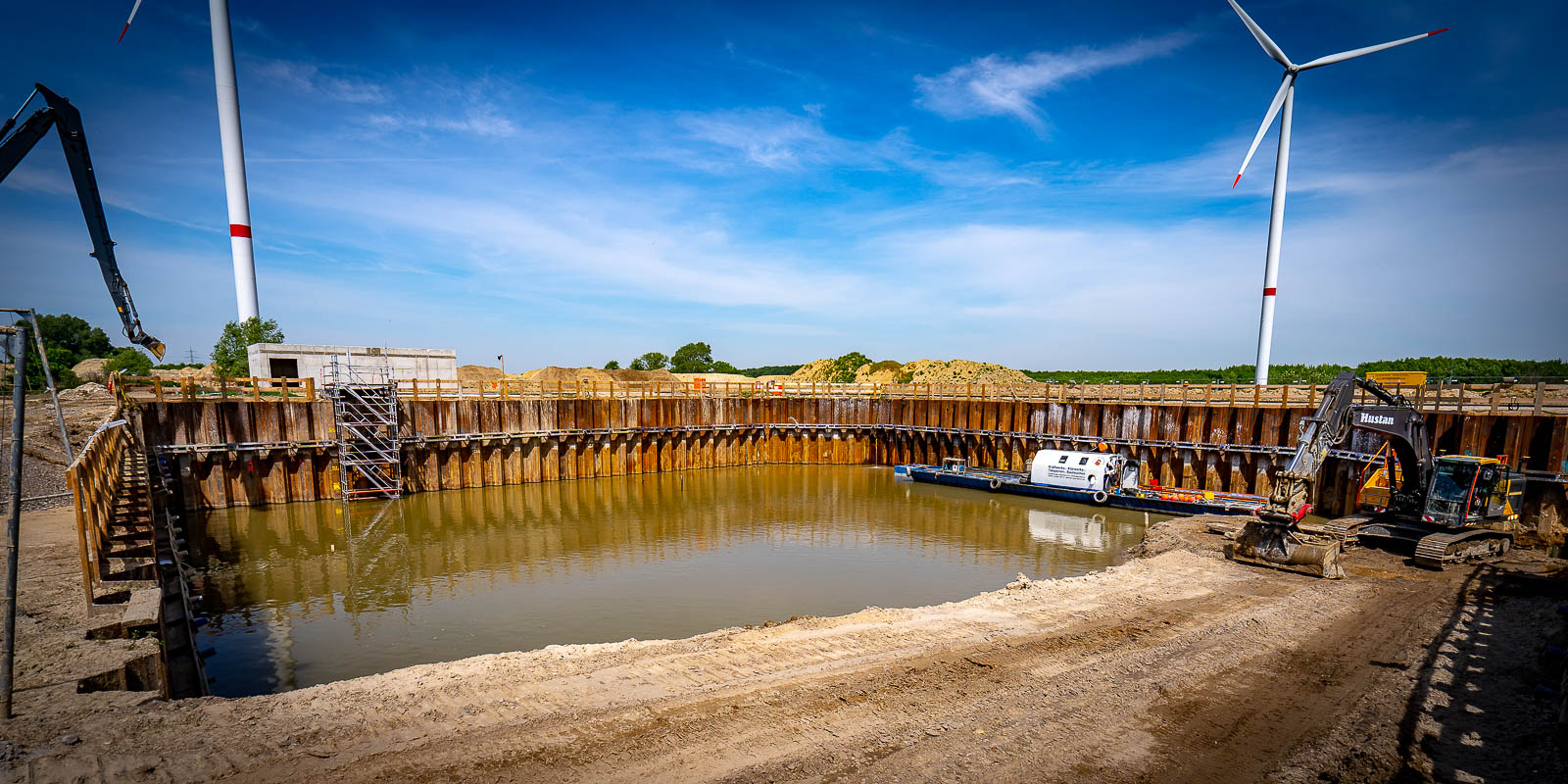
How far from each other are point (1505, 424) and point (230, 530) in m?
46.1

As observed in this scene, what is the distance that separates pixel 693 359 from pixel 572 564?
219 ft

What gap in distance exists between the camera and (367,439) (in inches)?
1059

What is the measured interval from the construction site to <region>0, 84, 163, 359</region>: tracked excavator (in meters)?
0.17

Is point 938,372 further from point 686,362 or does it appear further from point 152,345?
point 152,345

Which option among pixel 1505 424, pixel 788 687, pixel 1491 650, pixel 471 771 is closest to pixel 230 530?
pixel 471 771

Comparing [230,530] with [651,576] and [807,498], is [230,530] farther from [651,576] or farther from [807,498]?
[807,498]

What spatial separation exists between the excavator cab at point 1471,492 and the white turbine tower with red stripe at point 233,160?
54.7 m

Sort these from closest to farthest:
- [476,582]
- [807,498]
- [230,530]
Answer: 1. [476,582]
2. [230,530]
3. [807,498]

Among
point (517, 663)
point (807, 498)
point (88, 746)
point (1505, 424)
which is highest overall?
point (1505, 424)

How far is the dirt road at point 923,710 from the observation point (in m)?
6.89

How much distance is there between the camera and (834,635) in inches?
451

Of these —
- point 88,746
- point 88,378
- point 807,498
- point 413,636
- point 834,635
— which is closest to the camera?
point 88,746

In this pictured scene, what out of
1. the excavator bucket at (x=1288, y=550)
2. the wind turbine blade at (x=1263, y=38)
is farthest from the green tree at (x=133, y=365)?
the wind turbine blade at (x=1263, y=38)

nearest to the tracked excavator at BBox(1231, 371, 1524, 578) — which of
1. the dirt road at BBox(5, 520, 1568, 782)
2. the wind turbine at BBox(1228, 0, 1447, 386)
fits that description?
the dirt road at BBox(5, 520, 1568, 782)
